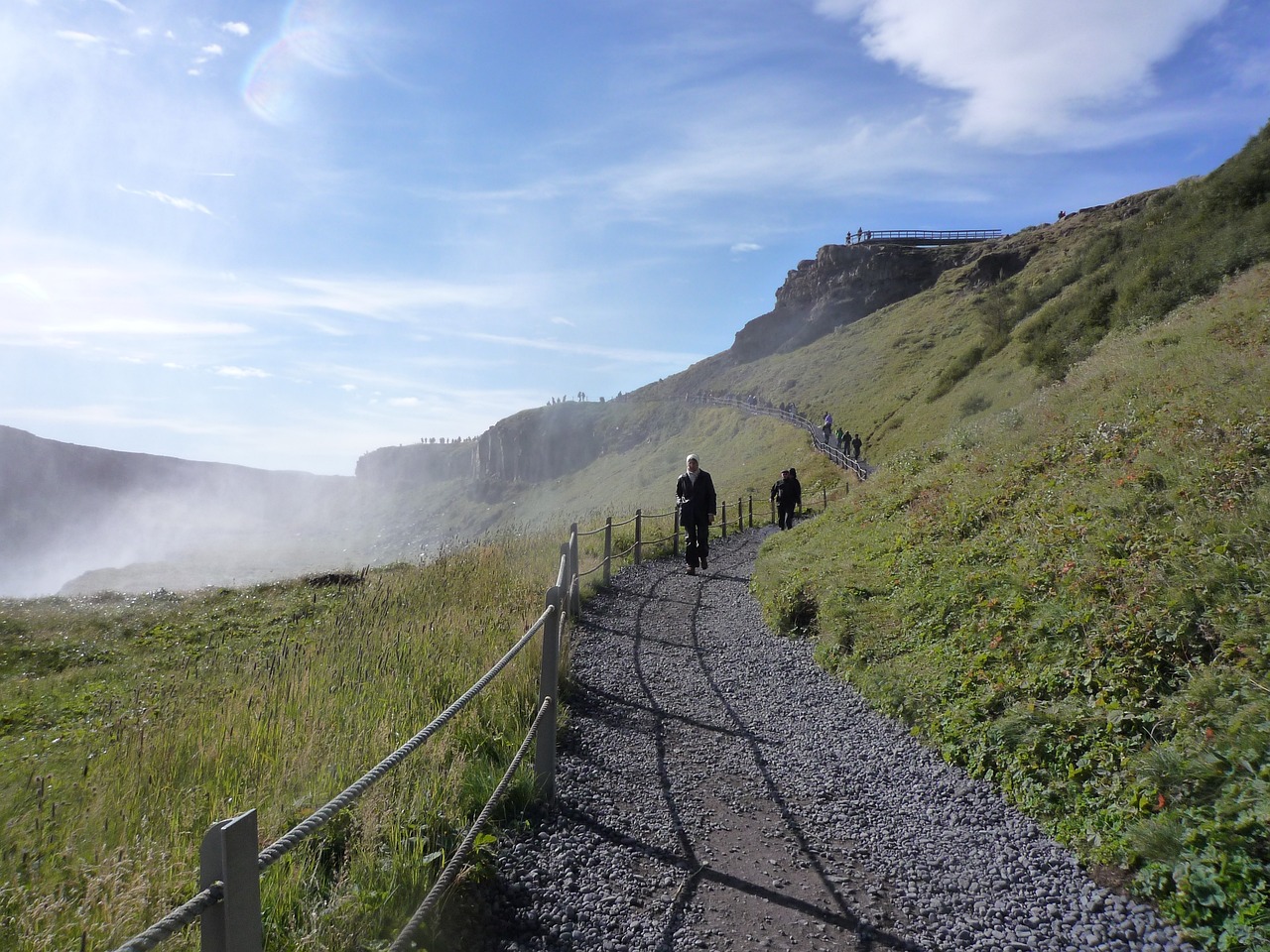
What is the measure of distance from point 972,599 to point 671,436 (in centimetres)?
7042

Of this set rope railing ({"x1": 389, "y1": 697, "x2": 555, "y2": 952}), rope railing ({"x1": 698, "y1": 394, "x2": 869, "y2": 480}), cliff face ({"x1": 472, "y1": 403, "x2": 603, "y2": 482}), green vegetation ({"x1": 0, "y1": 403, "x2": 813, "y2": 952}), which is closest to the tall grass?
green vegetation ({"x1": 0, "y1": 403, "x2": 813, "y2": 952})

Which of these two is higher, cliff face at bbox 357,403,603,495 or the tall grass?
cliff face at bbox 357,403,603,495

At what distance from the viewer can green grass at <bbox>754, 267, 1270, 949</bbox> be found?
3682 millimetres

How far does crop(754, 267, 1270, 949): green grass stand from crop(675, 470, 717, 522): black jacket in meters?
2.00

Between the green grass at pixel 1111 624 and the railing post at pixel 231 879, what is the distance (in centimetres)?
386

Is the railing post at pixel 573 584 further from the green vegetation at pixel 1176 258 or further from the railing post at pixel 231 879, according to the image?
the green vegetation at pixel 1176 258

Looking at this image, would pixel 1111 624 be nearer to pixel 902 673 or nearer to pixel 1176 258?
pixel 902 673

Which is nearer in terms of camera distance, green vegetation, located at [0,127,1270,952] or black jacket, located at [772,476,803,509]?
green vegetation, located at [0,127,1270,952]

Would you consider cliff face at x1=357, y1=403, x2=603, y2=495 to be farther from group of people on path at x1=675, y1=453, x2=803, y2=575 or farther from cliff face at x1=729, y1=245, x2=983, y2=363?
group of people on path at x1=675, y1=453, x2=803, y2=575

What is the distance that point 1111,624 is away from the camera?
5.39 meters

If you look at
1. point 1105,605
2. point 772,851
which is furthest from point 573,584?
point 1105,605

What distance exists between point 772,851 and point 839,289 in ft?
353

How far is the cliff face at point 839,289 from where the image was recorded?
322ft

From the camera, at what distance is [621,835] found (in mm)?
4453
